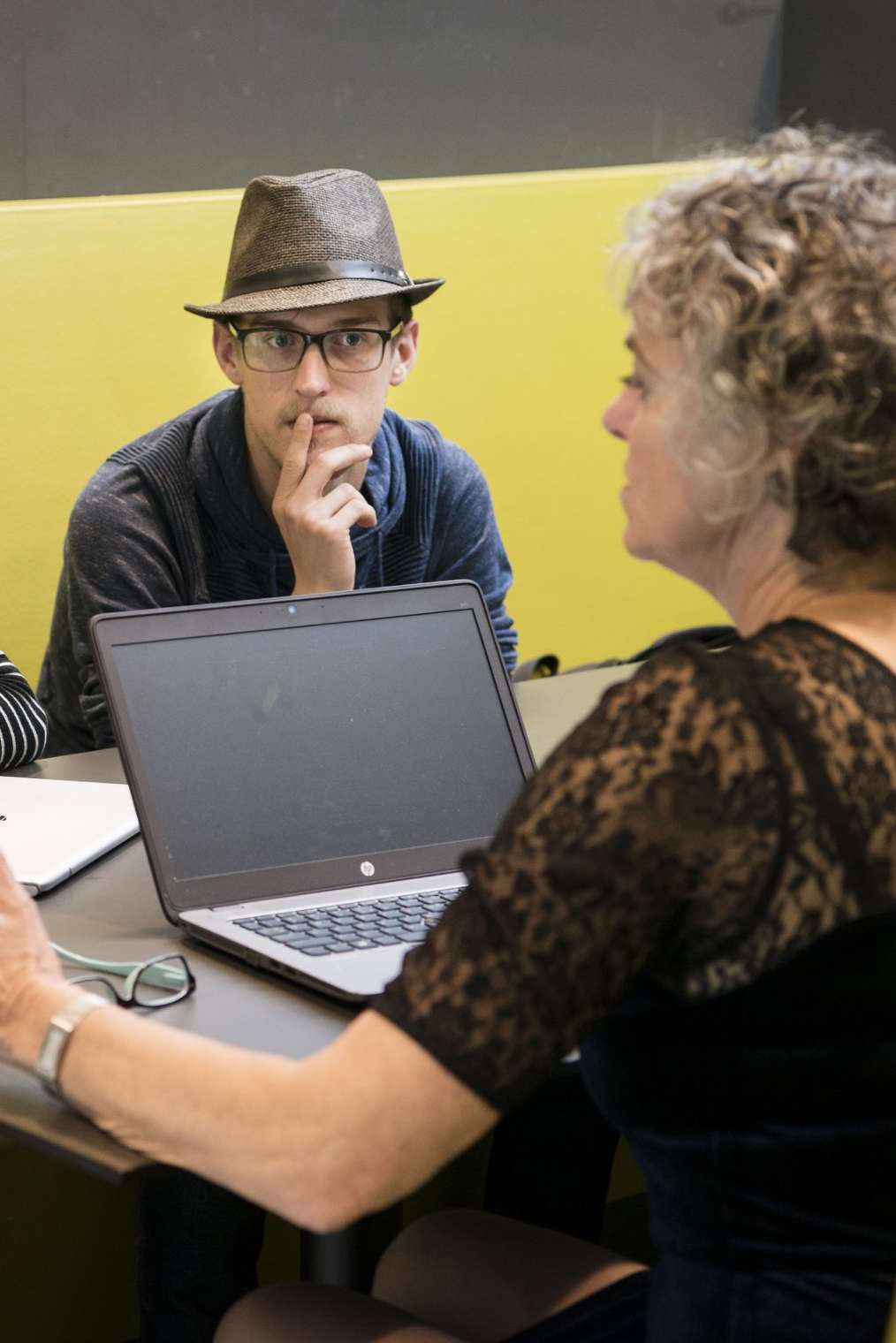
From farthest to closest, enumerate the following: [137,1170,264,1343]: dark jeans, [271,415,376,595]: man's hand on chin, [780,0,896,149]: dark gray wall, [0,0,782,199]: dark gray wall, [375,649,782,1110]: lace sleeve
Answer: [780,0,896,149]: dark gray wall < [0,0,782,199]: dark gray wall < [271,415,376,595]: man's hand on chin < [137,1170,264,1343]: dark jeans < [375,649,782,1110]: lace sleeve

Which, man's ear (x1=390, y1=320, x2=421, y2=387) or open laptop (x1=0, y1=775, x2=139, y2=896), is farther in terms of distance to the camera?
man's ear (x1=390, y1=320, x2=421, y2=387)

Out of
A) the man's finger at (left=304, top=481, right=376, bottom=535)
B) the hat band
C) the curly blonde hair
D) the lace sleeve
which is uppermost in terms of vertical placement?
the curly blonde hair

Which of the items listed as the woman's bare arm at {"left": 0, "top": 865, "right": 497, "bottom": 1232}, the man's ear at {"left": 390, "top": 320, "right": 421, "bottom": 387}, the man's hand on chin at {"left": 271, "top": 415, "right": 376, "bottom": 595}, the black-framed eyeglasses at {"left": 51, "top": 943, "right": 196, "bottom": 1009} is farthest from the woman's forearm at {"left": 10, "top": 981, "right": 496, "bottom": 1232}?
the man's ear at {"left": 390, "top": 320, "right": 421, "bottom": 387}

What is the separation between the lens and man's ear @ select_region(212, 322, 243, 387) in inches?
75.0

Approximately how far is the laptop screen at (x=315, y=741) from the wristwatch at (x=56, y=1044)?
0.26 meters

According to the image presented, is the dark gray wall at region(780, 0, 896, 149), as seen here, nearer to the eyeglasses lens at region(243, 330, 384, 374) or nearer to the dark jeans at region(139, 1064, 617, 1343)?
the eyeglasses lens at region(243, 330, 384, 374)

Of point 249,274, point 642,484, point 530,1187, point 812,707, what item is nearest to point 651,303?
point 642,484

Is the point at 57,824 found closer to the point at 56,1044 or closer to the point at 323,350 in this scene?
the point at 56,1044

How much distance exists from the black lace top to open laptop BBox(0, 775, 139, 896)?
54cm

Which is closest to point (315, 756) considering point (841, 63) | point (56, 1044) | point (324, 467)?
point (56, 1044)

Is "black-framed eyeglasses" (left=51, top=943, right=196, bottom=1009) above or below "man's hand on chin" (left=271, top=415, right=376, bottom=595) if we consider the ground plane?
below

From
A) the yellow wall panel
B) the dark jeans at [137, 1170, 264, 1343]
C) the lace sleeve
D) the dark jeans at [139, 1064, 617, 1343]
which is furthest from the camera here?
the yellow wall panel

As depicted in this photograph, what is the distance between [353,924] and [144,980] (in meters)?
0.15

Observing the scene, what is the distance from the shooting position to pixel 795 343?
0.83m
